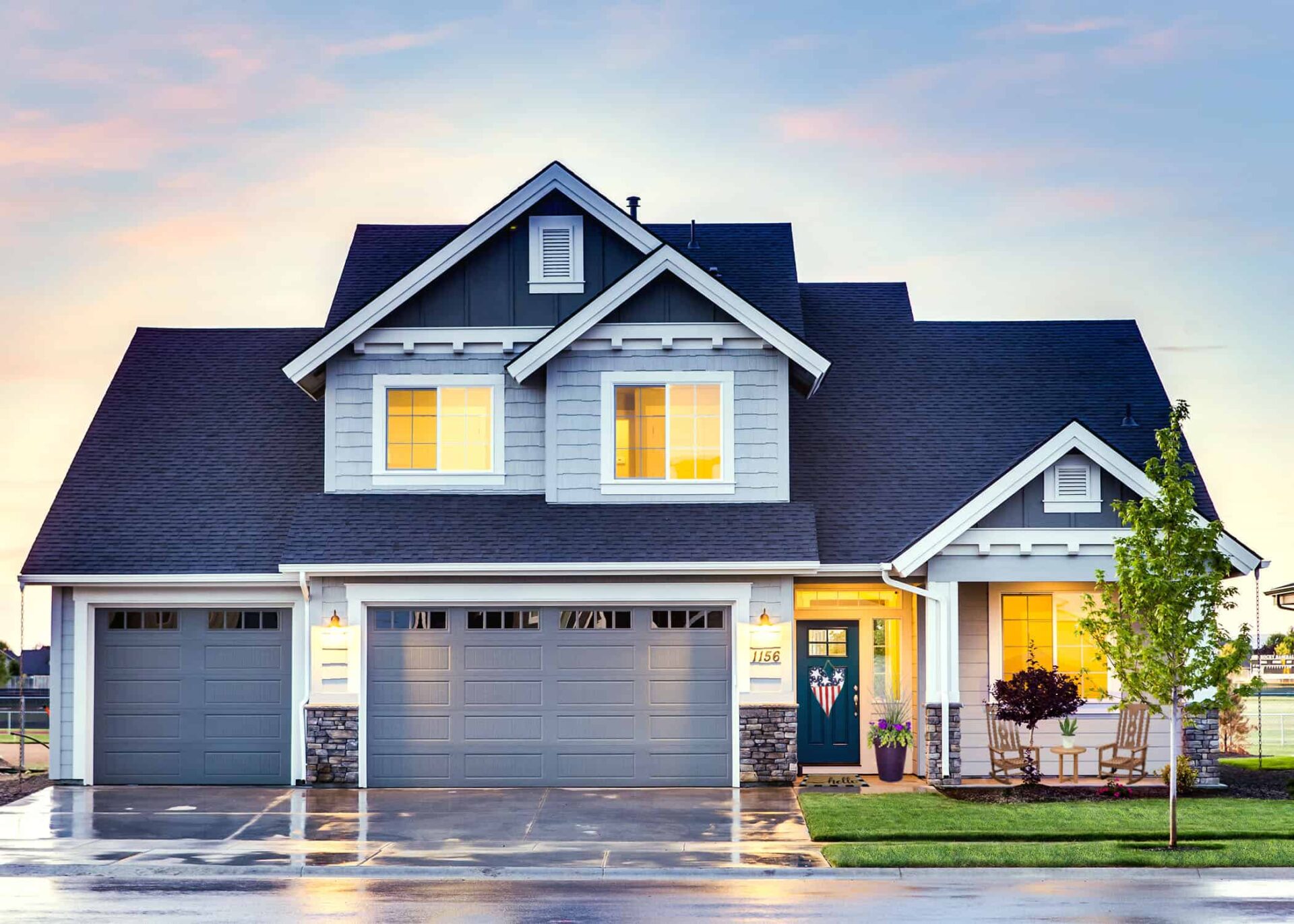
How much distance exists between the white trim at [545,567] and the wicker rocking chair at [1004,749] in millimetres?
3376

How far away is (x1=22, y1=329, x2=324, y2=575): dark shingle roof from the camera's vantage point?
2055cm

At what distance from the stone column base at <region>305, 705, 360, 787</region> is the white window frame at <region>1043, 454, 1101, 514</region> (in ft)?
32.3

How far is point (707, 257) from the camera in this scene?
79.8ft

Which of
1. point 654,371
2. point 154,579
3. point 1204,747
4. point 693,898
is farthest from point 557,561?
point 1204,747

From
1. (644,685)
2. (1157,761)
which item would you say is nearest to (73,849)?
(644,685)

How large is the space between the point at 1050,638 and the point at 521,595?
7.56 m

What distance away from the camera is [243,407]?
23500 millimetres

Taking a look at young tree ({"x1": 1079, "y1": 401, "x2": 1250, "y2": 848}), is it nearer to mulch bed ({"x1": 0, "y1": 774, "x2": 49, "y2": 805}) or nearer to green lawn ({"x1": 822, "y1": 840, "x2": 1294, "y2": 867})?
green lawn ({"x1": 822, "y1": 840, "x2": 1294, "y2": 867})

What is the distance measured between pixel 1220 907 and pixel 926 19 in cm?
1397

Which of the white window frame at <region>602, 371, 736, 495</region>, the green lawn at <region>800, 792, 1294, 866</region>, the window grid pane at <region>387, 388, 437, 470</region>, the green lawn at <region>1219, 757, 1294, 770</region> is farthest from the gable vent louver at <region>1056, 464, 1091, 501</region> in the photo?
the window grid pane at <region>387, 388, 437, 470</region>

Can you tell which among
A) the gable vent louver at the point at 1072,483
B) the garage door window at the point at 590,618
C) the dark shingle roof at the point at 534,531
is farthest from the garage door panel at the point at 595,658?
the gable vent louver at the point at 1072,483

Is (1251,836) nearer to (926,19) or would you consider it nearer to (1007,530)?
(1007,530)

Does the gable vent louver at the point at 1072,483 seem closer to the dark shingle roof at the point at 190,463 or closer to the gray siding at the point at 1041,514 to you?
the gray siding at the point at 1041,514

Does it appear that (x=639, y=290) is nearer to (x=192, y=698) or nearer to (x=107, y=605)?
(x=192, y=698)
